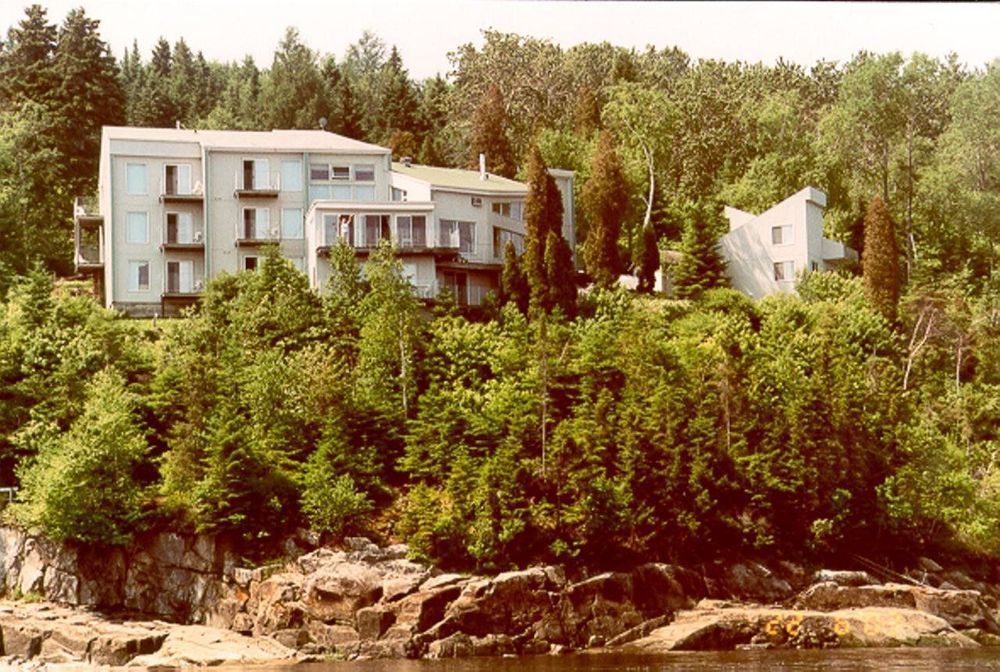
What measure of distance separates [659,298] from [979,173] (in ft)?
78.6

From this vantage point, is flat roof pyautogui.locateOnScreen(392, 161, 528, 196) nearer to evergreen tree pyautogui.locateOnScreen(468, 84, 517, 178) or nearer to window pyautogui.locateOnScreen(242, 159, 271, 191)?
window pyautogui.locateOnScreen(242, 159, 271, 191)

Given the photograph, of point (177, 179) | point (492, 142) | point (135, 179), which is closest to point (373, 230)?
point (177, 179)

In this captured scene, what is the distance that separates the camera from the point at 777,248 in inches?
3661

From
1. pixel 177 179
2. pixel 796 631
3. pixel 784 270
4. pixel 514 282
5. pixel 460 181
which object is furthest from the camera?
pixel 784 270

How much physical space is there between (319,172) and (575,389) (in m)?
24.7

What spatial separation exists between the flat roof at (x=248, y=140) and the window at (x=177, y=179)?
149 cm

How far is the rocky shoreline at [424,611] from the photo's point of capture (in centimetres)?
5947

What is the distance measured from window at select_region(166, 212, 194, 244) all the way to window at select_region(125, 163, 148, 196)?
1.97m

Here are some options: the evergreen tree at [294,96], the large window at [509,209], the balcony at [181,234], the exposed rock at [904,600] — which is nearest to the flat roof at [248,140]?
the balcony at [181,234]

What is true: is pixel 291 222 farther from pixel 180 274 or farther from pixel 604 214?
pixel 604 214

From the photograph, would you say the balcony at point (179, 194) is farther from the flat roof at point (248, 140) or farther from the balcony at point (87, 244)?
the balcony at point (87, 244)

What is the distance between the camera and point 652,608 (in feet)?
208

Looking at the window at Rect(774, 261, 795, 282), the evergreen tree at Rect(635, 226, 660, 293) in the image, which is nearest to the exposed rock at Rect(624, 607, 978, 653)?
the evergreen tree at Rect(635, 226, 660, 293)

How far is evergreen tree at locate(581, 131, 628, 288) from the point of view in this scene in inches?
3440
